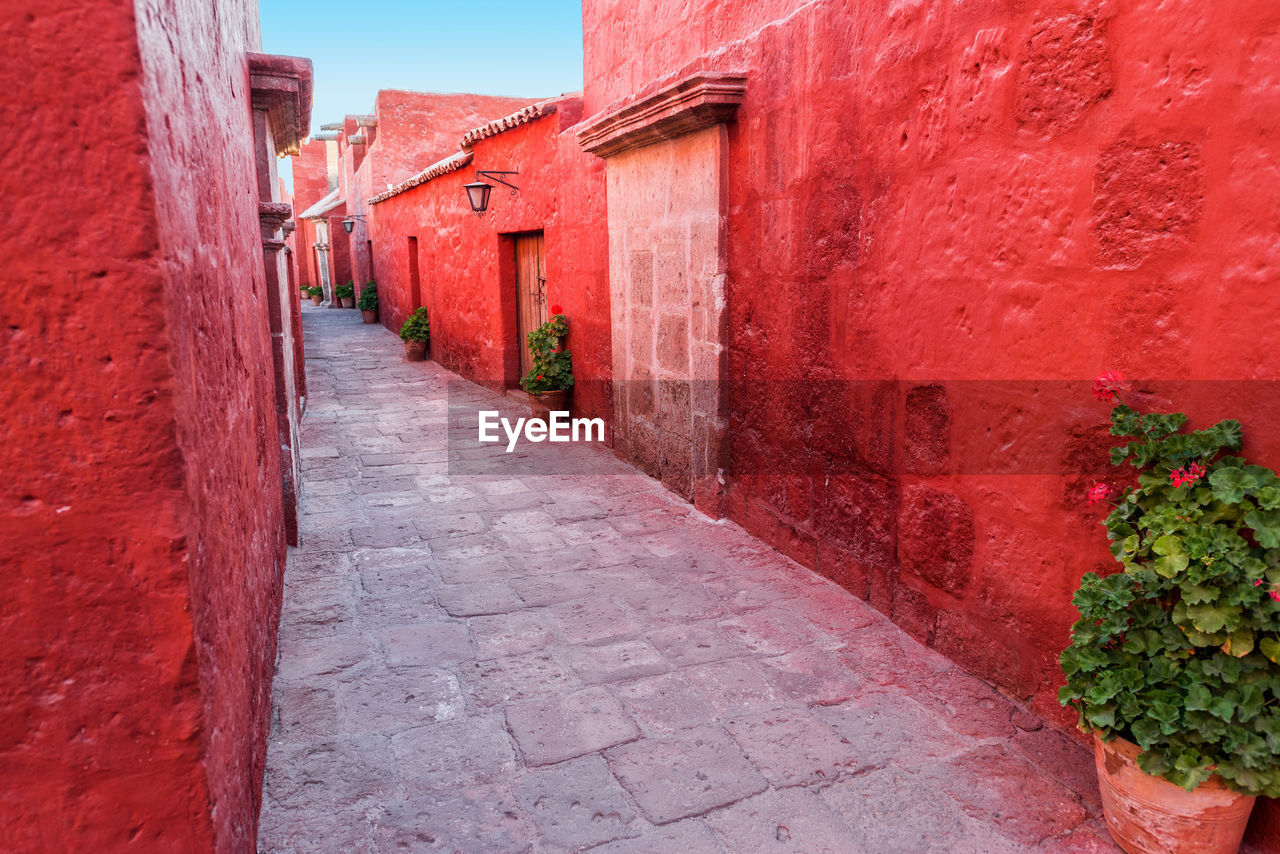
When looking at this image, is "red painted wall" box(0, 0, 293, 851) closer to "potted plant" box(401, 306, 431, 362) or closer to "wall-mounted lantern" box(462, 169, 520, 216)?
"wall-mounted lantern" box(462, 169, 520, 216)

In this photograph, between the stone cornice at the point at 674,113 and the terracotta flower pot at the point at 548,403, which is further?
the terracotta flower pot at the point at 548,403

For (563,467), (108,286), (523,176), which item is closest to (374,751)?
(108,286)

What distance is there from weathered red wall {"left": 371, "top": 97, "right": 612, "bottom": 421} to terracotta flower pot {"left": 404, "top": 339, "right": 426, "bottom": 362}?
0.29 metres

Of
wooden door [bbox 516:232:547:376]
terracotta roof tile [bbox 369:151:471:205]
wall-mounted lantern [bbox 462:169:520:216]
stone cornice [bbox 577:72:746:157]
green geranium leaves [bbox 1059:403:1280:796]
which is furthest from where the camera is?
terracotta roof tile [bbox 369:151:471:205]

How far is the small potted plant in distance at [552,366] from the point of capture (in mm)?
7895

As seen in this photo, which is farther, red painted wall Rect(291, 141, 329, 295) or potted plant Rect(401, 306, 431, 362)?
red painted wall Rect(291, 141, 329, 295)

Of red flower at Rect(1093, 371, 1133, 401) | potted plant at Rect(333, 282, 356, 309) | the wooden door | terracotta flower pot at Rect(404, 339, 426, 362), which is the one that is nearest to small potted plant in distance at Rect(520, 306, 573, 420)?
the wooden door

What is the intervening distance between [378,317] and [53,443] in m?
19.2

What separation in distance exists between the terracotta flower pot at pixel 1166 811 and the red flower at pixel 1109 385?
946 mm

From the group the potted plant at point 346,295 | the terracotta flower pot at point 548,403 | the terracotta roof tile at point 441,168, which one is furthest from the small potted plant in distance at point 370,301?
the terracotta flower pot at point 548,403

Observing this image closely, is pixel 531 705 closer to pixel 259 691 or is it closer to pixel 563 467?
pixel 259 691

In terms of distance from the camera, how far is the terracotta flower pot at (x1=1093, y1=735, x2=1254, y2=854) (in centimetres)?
209

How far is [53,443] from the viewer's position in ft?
5.00

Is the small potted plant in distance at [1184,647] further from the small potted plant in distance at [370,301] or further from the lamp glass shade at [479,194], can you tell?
the small potted plant in distance at [370,301]
